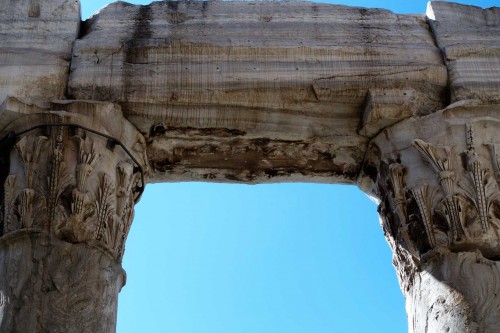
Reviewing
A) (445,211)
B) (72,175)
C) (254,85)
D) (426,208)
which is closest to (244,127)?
(254,85)

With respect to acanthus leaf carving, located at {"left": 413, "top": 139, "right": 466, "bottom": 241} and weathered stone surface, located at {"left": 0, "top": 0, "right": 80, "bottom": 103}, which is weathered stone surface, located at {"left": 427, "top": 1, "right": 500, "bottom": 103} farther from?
weathered stone surface, located at {"left": 0, "top": 0, "right": 80, "bottom": 103}

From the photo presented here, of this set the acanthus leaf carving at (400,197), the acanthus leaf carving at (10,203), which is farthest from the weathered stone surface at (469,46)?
the acanthus leaf carving at (10,203)

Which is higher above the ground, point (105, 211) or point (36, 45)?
point (36, 45)

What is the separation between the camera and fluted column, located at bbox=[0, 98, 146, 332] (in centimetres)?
652

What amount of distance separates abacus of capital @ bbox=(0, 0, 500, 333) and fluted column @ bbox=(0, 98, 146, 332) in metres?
0.01

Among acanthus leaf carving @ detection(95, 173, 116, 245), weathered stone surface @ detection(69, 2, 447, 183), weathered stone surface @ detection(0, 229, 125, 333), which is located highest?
weathered stone surface @ detection(69, 2, 447, 183)

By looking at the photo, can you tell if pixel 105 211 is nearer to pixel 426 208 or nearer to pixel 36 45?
pixel 36 45

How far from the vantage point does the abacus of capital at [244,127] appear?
22.4 feet

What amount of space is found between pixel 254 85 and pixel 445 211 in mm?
1896

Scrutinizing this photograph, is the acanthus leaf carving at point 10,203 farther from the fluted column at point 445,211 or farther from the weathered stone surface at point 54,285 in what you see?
the fluted column at point 445,211

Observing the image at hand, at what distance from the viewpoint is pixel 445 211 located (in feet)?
23.4

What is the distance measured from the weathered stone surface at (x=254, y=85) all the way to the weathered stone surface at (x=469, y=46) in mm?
139

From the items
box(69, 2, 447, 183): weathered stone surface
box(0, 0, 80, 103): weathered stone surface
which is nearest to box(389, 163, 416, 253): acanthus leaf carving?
box(69, 2, 447, 183): weathered stone surface

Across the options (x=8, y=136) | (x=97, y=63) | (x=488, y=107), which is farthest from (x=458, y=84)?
(x=8, y=136)
